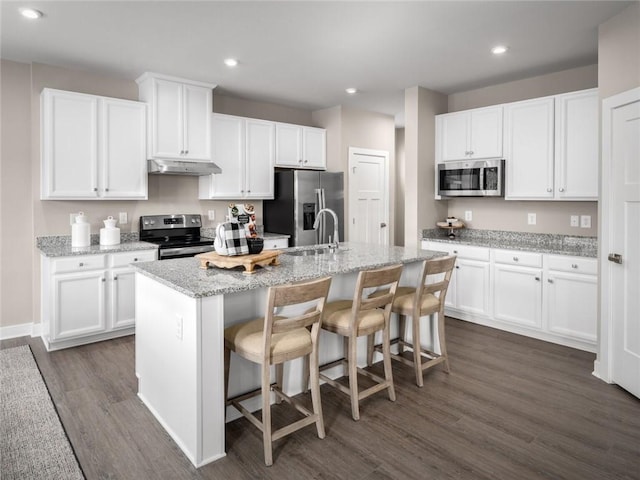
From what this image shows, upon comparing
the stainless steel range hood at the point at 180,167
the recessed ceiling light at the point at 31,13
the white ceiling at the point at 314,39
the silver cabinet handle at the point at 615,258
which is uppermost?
the white ceiling at the point at 314,39

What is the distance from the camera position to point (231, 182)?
16.7ft

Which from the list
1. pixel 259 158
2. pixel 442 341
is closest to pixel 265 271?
pixel 442 341

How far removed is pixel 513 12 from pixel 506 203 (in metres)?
2.27

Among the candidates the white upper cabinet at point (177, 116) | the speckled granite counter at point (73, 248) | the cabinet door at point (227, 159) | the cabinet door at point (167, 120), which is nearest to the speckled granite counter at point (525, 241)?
the cabinet door at point (227, 159)

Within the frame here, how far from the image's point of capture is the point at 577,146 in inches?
154

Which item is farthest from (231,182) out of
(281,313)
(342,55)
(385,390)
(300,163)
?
(385,390)

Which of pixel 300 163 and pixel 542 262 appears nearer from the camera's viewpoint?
pixel 542 262

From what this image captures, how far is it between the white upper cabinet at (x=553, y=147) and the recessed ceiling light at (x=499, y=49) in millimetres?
710

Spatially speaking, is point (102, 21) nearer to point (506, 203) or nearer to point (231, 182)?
point (231, 182)

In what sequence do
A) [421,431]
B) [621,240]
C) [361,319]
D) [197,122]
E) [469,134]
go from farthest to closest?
1. [469,134]
2. [197,122]
3. [621,240]
4. [361,319]
5. [421,431]

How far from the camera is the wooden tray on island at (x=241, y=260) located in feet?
8.23

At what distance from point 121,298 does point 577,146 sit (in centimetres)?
454

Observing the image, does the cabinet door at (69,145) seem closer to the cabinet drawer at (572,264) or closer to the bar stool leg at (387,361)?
the bar stool leg at (387,361)

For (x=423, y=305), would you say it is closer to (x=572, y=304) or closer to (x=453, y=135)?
(x=572, y=304)
